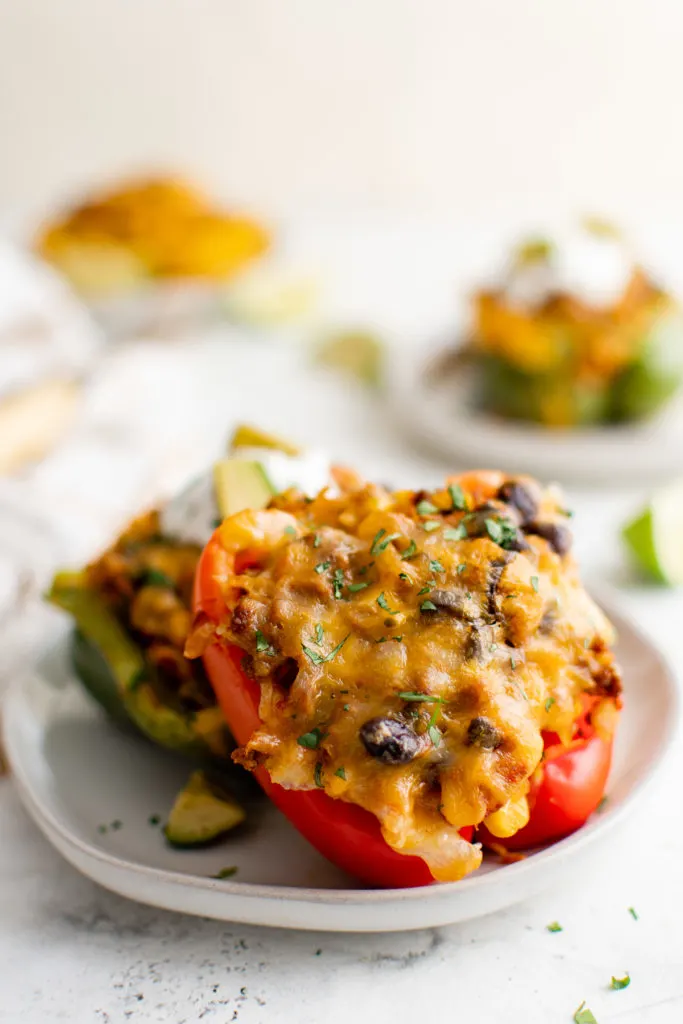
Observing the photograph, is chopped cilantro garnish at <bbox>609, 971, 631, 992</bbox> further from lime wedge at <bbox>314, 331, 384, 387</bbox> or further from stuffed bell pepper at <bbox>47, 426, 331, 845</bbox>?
lime wedge at <bbox>314, 331, 384, 387</bbox>

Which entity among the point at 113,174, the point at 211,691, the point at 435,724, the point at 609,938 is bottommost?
the point at 113,174

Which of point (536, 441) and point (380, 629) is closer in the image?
point (380, 629)

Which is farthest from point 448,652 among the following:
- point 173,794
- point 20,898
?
point 20,898

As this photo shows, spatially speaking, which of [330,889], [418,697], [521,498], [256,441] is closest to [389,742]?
[418,697]

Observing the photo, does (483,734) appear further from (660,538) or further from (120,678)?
(660,538)

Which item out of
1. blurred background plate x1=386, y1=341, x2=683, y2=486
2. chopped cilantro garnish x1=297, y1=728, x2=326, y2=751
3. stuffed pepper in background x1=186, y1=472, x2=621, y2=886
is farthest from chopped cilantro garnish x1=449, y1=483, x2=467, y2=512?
blurred background plate x1=386, y1=341, x2=683, y2=486

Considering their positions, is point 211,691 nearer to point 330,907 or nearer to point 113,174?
Result: point 330,907
